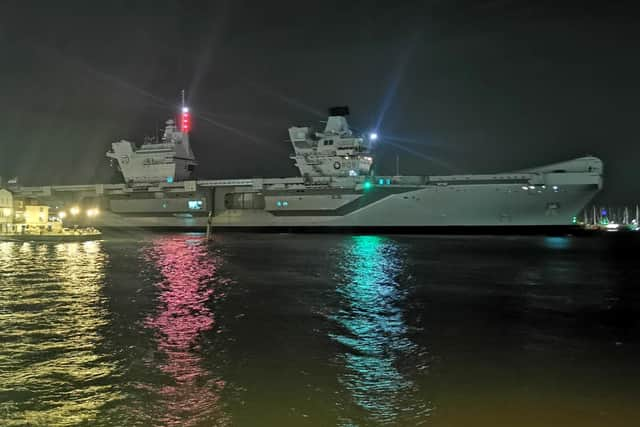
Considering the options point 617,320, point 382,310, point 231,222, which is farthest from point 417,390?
point 231,222

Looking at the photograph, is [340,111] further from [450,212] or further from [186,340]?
[186,340]

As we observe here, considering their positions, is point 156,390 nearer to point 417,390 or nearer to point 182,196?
point 417,390

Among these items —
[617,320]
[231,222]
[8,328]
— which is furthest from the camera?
[231,222]

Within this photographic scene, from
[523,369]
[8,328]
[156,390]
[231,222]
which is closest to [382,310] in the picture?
[523,369]

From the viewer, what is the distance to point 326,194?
3941 centimetres

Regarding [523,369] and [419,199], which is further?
[419,199]

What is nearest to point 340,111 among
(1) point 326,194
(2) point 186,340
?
(1) point 326,194

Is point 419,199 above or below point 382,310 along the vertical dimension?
above

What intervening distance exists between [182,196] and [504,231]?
26.4 m

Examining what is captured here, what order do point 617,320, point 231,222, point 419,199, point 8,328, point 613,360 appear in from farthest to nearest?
point 231,222 < point 419,199 < point 617,320 < point 8,328 < point 613,360

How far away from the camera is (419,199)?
36594mm

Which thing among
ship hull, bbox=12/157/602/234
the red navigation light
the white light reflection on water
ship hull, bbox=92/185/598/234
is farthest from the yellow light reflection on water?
the red navigation light

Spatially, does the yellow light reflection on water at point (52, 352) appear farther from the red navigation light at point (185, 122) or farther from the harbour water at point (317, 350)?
the red navigation light at point (185, 122)

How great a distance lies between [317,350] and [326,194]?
32.1m
